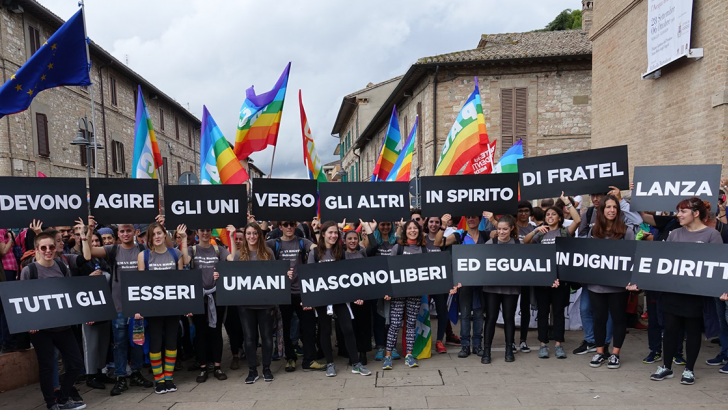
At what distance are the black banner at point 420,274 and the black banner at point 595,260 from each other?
1393 millimetres

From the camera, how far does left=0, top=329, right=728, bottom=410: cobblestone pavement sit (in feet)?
15.3

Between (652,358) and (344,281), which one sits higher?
(344,281)

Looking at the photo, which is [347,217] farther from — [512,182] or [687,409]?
[687,409]

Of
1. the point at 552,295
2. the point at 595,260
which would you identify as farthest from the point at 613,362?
the point at 595,260

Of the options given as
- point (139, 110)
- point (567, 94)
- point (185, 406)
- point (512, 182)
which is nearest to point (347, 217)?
point (512, 182)

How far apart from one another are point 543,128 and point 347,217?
16119mm

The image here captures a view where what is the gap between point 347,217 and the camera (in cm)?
625

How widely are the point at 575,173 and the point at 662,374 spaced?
A: 8.03 ft

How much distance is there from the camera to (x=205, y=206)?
5.85 metres

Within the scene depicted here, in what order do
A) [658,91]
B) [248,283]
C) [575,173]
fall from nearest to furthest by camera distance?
[248,283]
[575,173]
[658,91]

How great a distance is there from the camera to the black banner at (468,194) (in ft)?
20.6

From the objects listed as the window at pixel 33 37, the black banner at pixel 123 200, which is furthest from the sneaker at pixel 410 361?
the window at pixel 33 37

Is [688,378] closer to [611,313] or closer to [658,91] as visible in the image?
[611,313]

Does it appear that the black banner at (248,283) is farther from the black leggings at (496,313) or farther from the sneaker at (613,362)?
the sneaker at (613,362)
